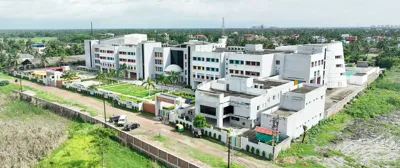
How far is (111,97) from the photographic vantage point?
68375mm

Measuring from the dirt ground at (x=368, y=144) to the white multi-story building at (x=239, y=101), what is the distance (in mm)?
11358

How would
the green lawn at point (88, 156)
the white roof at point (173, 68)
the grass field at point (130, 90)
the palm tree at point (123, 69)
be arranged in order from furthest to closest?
the palm tree at point (123, 69), the white roof at point (173, 68), the grass field at point (130, 90), the green lawn at point (88, 156)

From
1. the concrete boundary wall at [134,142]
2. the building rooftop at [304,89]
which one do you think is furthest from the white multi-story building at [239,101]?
the concrete boundary wall at [134,142]

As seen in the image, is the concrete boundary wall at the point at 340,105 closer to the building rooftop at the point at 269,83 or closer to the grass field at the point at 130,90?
the building rooftop at the point at 269,83

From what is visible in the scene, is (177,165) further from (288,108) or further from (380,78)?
(380,78)

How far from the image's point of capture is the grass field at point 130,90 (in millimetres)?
74062

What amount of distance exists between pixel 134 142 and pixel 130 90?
1465 inches

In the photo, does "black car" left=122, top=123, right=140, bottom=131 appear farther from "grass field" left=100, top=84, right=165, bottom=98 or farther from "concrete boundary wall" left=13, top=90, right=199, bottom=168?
"grass field" left=100, top=84, right=165, bottom=98

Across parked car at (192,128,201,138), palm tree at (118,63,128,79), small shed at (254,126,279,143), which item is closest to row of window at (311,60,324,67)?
small shed at (254,126,279,143)

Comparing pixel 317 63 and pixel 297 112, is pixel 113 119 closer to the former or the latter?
pixel 297 112

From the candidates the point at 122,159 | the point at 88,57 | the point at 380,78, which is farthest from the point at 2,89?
the point at 380,78

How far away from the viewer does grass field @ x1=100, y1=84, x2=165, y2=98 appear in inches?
2916

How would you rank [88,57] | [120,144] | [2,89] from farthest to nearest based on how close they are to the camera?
[88,57]
[2,89]
[120,144]

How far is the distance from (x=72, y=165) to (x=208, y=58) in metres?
46.7
